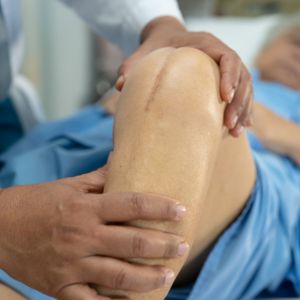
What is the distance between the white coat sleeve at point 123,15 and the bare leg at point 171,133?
30cm

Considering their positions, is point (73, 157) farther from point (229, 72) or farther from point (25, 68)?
point (25, 68)

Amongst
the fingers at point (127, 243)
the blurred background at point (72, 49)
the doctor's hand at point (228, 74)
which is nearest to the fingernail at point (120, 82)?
the doctor's hand at point (228, 74)

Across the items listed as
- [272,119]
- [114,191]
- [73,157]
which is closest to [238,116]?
[114,191]

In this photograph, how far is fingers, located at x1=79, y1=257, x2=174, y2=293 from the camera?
18.6 inches

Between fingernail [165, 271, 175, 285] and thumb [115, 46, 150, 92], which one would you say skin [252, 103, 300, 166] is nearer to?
thumb [115, 46, 150, 92]

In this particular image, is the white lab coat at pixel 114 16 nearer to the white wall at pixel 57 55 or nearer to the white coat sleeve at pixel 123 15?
the white coat sleeve at pixel 123 15

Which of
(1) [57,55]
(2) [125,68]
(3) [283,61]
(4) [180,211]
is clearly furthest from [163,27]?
(1) [57,55]

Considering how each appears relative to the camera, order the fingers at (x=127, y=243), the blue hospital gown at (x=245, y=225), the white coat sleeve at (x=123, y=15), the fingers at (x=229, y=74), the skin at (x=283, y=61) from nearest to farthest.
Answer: the fingers at (x=127, y=243), the fingers at (x=229, y=74), the blue hospital gown at (x=245, y=225), the white coat sleeve at (x=123, y=15), the skin at (x=283, y=61)

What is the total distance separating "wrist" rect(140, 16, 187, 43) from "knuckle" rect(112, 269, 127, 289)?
393 millimetres

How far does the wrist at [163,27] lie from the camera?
2.57 feet

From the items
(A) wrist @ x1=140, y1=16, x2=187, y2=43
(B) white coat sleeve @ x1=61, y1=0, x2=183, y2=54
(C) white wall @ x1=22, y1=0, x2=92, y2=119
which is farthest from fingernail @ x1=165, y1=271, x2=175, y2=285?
(C) white wall @ x1=22, y1=0, x2=92, y2=119

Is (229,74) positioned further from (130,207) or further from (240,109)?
(130,207)

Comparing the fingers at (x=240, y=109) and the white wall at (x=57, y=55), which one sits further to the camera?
the white wall at (x=57, y=55)

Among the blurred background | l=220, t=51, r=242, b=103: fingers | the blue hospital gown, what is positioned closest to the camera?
l=220, t=51, r=242, b=103: fingers
